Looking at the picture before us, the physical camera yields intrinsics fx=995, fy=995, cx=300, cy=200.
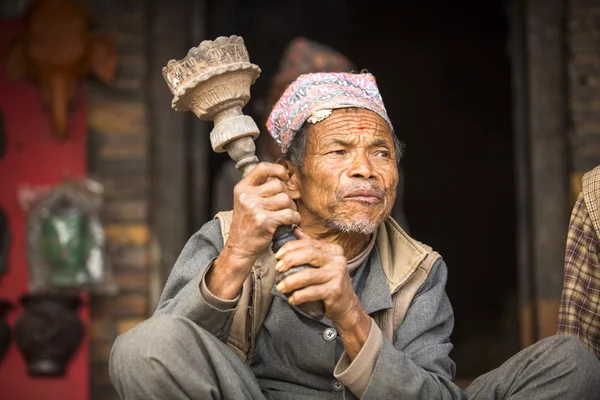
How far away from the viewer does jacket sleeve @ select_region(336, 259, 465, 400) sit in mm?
2668

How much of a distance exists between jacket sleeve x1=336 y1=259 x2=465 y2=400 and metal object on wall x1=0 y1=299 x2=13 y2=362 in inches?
108

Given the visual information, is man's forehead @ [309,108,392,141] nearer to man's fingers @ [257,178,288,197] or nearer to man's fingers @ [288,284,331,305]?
man's fingers @ [257,178,288,197]

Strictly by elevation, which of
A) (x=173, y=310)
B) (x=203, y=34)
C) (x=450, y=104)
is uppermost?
(x=203, y=34)

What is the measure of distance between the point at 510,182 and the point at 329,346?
3.95 meters

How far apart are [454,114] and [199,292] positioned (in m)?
4.26

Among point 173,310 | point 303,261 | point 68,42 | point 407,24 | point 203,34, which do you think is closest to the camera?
point 303,261

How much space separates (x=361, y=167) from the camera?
9.87 feet


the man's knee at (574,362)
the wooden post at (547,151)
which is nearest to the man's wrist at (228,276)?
the man's knee at (574,362)

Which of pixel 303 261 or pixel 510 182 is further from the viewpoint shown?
pixel 510 182

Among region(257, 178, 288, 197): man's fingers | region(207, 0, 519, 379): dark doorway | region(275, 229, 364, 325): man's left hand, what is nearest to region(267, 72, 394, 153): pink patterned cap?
region(257, 178, 288, 197): man's fingers

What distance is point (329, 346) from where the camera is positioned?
2924 millimetres

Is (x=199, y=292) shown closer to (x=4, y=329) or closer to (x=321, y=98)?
(x=321, y=98)

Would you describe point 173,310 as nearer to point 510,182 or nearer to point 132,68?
point 132,68

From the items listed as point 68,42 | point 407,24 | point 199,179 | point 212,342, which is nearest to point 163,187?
point 199,179
